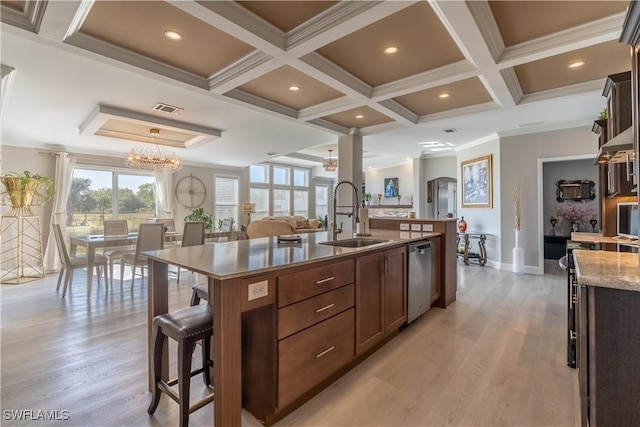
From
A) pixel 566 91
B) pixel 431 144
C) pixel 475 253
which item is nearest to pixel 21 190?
pixel 431 144

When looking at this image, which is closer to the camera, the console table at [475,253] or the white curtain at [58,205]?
the white curtain at [58,205]

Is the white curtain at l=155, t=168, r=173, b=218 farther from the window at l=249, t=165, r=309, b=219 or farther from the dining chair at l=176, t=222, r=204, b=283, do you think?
the dining chair at l=176, t=222, r=204, b=283

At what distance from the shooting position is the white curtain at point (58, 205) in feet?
18.3

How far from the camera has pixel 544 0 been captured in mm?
2164

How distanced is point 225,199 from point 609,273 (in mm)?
8211

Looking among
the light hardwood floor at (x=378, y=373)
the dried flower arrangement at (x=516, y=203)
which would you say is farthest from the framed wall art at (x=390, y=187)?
the light hardwood floor at (x=378, y=373)

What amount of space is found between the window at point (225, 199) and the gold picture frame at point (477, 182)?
19.6 ft

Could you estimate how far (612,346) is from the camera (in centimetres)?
115

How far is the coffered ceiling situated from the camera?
224 centimetres

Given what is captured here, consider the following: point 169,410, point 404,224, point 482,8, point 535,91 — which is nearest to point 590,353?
point 169,410

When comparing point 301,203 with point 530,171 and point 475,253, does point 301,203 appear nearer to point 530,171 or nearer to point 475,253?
point 475,253

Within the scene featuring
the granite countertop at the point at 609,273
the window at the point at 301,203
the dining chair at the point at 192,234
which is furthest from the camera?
the window at the point at 301,203

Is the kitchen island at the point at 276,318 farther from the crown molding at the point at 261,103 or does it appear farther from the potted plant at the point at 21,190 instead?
the potted plant at the point at 21,190

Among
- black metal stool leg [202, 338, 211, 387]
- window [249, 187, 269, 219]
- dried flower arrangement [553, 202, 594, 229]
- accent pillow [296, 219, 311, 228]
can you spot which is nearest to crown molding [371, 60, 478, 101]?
black metal stool leg [202, 338, 211, 387]
